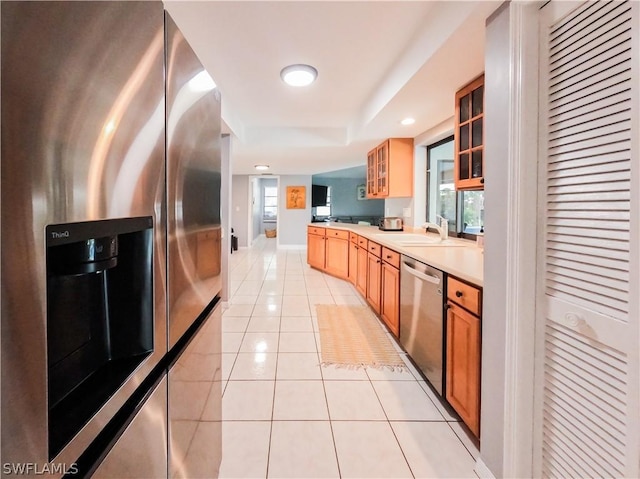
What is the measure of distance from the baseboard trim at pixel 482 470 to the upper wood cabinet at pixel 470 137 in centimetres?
160

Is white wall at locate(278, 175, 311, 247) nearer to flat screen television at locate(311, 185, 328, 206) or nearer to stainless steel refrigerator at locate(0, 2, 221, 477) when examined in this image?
flat screen television at locate(311, 185, 328, 206)

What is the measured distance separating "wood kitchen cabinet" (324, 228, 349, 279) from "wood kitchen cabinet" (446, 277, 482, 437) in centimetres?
325

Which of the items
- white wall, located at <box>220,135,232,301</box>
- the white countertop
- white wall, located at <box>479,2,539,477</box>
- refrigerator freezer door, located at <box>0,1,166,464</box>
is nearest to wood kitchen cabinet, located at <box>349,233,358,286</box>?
the white countertop

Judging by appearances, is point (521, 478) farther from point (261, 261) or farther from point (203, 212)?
point (261, 261)

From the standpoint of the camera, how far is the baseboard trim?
1.37 m

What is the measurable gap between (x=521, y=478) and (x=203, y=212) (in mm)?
1537

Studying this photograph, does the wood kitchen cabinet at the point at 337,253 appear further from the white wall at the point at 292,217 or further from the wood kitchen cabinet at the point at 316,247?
the white wall at the point at 292,217

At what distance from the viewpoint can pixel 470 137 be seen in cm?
227

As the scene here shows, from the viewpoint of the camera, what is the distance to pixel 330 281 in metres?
5.24

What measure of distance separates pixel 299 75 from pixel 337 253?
319 cm

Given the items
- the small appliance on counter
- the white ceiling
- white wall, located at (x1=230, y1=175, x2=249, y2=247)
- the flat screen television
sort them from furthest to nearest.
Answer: the flat screen television → white wall, located at (x1=230, y1=175, x2=249, y2=247) → the small appliance on counter → the white ceiling

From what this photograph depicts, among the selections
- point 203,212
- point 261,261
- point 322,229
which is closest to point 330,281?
point 322,229

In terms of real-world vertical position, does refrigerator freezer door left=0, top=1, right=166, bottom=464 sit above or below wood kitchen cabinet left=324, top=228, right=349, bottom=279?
above

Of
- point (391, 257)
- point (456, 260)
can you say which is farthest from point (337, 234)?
point (456, 260)
